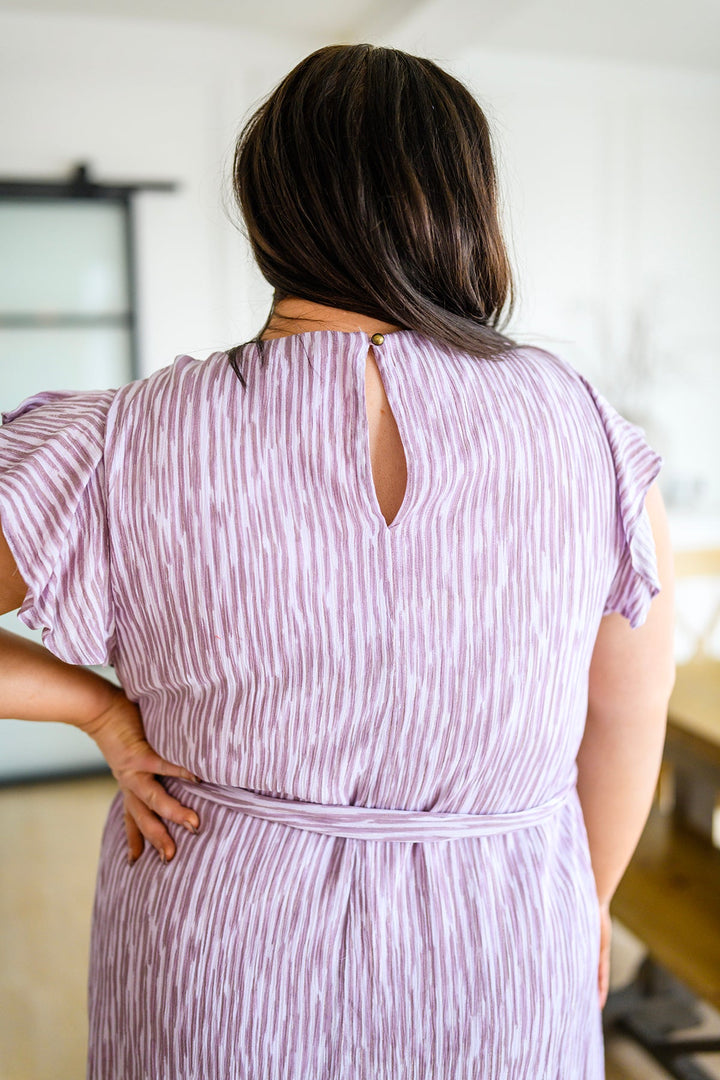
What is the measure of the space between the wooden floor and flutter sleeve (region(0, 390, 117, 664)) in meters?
1.61

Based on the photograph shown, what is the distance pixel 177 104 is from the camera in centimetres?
312

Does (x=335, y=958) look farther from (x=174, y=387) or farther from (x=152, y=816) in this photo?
(x=174, y=387)

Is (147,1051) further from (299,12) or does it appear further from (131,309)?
(299,12)

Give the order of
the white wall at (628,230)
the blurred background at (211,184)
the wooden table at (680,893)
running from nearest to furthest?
the wooden table at (680,893) < the blurred background at (211,184) < the white wall at (628,230)

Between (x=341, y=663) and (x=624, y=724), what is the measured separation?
0.35m

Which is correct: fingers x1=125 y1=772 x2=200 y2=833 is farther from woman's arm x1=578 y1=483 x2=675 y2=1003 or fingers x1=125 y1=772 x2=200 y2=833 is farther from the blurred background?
the blurred background

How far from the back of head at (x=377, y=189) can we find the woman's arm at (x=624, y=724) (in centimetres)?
25

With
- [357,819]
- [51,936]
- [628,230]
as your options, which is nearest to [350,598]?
[357,819]

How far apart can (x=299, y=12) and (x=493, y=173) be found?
279 cm

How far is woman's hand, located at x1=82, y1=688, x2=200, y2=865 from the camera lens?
0.70 m

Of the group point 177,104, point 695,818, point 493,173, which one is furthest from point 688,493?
point 493,173

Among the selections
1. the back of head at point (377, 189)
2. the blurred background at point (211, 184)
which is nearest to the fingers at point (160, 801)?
the back of head at point (377, 189)

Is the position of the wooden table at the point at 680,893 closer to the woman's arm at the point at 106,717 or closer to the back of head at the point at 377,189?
the woman's arm at the point at 106,717

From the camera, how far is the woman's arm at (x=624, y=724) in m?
0.77
